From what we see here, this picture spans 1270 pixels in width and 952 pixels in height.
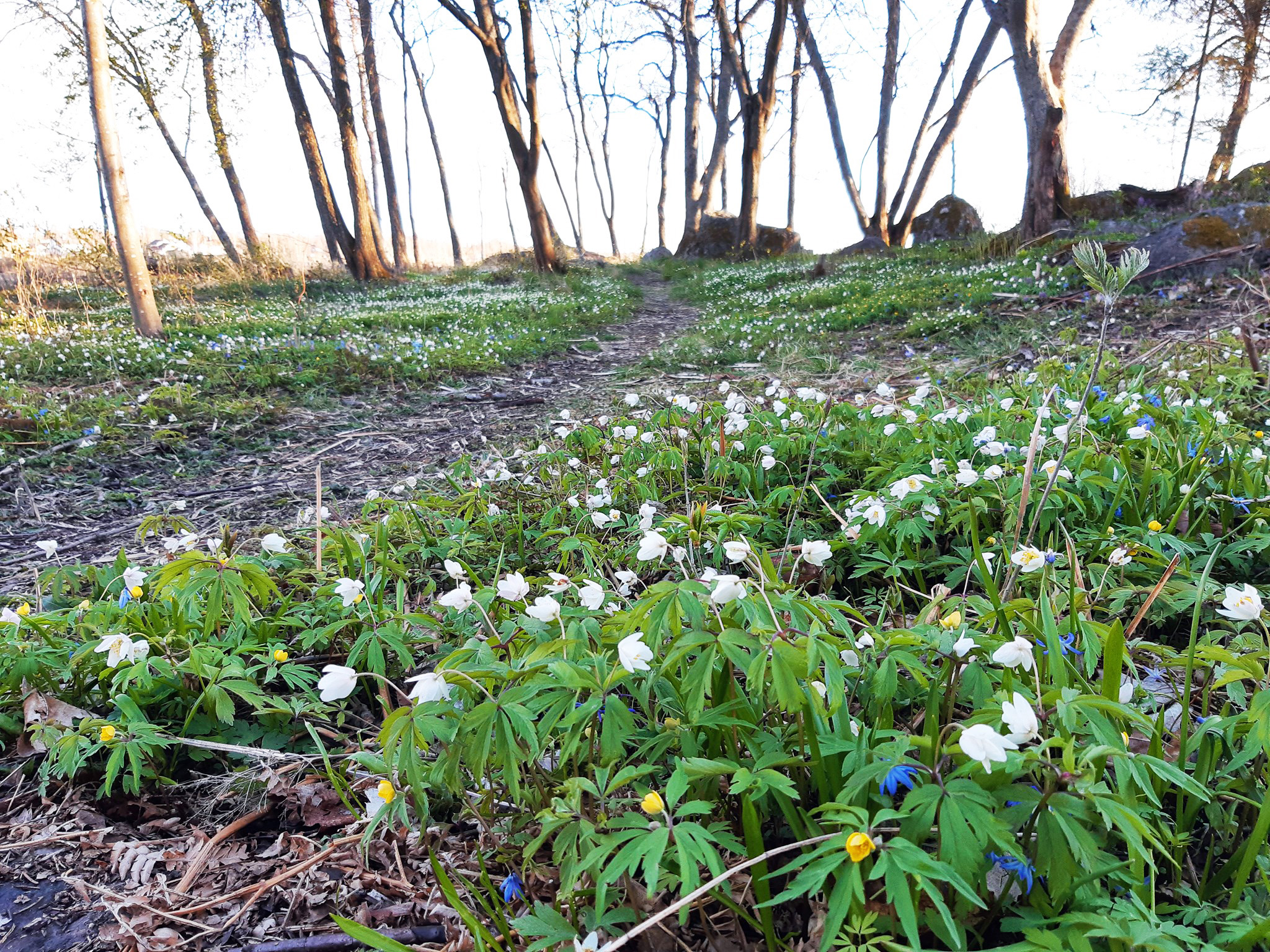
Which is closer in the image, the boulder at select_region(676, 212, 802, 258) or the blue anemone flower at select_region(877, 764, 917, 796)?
the blue anemone flower at select_region(877, 764, 917, 796)

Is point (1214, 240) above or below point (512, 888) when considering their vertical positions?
above

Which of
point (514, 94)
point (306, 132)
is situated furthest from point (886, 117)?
point (306, 132)

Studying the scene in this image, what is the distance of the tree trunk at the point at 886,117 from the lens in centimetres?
1866

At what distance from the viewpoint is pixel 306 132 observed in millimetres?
15922

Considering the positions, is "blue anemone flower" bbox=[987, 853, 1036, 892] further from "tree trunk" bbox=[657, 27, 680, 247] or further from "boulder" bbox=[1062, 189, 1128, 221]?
"tree trunk" bbox=[657, 27, 680, 247]

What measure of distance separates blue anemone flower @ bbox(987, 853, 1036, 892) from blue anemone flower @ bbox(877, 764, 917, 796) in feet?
0.56

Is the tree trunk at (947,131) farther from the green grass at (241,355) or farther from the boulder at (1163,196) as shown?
the green grass at (241,355)

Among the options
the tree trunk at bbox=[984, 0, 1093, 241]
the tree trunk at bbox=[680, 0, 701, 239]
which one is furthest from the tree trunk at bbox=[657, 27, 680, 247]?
the tree trunk at bbox=[984, 0, 1093, 241]

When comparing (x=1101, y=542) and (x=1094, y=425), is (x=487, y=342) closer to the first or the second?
(x=1094, y=425)

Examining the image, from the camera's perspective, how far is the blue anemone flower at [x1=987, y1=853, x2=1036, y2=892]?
107cm

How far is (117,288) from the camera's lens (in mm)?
18094

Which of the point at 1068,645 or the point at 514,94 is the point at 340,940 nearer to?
the point at 1068,645

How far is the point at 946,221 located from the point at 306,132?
1738 centimetres

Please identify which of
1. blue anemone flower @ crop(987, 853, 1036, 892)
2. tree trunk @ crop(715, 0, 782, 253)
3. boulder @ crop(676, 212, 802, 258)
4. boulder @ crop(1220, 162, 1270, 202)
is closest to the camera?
blue anemone flower @ crop(987, 853, 1036, 892)
